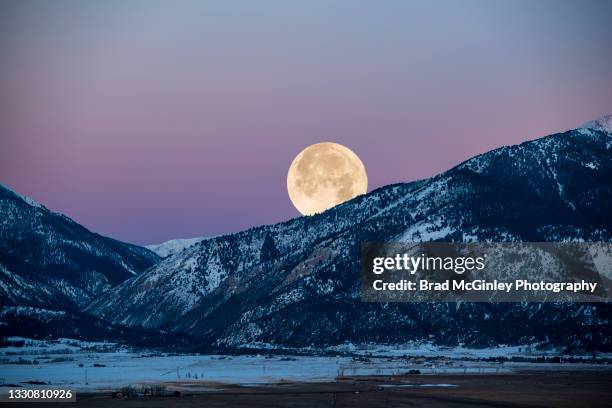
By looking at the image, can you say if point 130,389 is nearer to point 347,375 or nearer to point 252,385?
point 252,385

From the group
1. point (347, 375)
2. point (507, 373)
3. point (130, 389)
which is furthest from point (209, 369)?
point (130, 389)

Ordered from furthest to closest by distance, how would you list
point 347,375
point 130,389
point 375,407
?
1. point 347,375
2. point 130,389
3. point 375,407

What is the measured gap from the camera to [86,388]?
114m

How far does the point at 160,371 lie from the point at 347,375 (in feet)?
101

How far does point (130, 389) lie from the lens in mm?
107562

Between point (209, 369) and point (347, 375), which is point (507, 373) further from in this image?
point (209, 369)

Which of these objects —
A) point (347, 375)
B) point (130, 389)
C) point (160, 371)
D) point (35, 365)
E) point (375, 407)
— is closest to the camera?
point (375, 407)

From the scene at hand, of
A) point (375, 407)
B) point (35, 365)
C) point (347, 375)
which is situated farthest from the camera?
point (35, 365)

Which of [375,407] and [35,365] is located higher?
[35,365]

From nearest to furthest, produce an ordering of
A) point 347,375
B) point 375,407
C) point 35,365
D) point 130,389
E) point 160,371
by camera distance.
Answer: point 375,407 → point 130,389 → point 347,375 → point 160,371 → point 35,365

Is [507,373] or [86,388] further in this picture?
[507,373]

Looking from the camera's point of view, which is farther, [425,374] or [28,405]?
[425,374]

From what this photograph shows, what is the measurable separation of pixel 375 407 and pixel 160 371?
74841 millimetres

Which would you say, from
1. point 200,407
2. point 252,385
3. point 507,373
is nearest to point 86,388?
point 252,385
